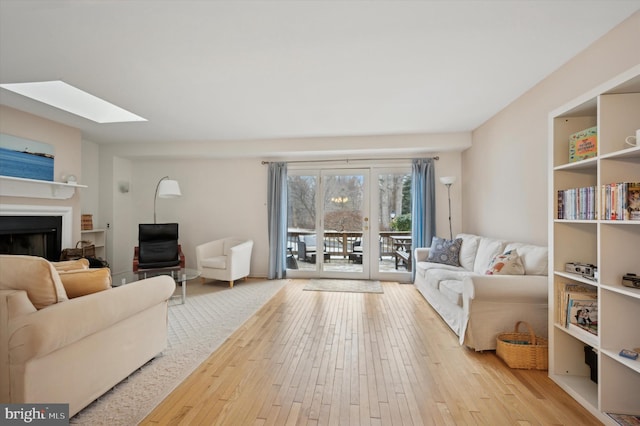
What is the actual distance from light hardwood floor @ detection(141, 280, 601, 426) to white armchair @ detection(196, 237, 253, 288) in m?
1.77

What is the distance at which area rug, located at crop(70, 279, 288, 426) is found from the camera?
72.6 inches

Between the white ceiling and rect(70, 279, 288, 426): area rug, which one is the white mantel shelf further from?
rect(70, 279, 288, 426): area rug

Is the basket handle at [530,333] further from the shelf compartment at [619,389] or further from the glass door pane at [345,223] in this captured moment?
the glass door pane at [345,223]

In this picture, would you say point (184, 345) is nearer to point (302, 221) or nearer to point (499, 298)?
point (499, 298)

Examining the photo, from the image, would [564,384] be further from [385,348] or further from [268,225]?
[268,225]

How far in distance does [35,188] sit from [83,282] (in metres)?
3.27

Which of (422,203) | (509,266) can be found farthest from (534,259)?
(422,203)

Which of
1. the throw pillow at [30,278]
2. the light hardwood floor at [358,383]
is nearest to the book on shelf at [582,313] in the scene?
the light hardwood floor at [358,383]

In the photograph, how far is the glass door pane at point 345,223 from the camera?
558 centimetres

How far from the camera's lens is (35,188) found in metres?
4.11

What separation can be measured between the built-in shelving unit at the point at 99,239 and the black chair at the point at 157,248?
975mm

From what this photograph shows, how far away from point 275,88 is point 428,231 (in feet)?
11.5

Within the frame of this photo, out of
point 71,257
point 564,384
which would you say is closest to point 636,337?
point 564,384

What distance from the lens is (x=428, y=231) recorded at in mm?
5203
